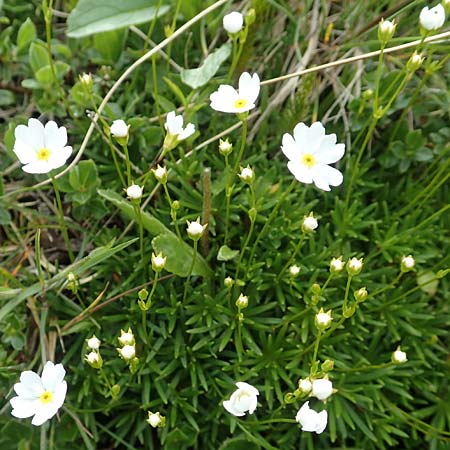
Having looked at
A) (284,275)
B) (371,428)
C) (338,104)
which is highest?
(338,104)

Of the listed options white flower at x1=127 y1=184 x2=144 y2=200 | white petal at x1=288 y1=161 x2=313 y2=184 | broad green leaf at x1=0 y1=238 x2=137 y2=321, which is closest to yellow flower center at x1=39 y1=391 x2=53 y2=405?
broad green leaf at x1=0 y1=238 x2=137 y2=321

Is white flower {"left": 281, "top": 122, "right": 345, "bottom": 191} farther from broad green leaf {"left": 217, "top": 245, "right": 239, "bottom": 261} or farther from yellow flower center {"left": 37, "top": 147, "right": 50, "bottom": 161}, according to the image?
yellow flower center {"left": 37, "top": 147, "right": 50, "bottom": 161}

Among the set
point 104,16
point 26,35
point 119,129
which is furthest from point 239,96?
point 26,35

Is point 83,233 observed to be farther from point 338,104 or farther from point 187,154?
point 338,104

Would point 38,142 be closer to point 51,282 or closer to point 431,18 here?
point 51,282

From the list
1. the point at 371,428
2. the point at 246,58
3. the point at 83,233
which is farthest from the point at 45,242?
the point at 371,428
